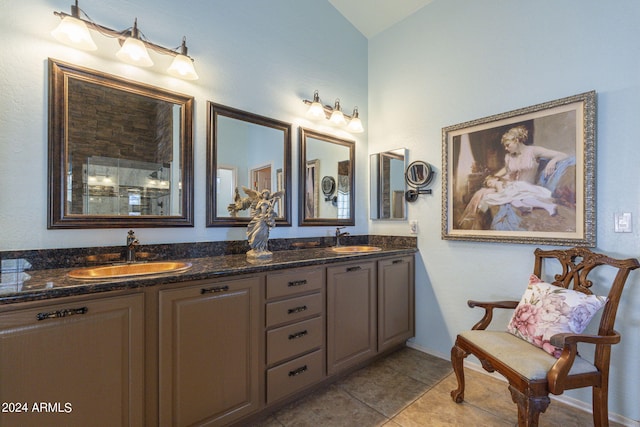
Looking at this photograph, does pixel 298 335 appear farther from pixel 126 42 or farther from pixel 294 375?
pixel 126 42

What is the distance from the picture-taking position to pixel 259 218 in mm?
2061

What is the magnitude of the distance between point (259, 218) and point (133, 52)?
3.99ft

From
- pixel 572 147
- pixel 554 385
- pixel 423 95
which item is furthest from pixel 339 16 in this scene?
pixel 554 385

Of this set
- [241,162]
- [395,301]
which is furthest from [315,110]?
[395,301]

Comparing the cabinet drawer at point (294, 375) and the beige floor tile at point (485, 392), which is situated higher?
the cabinet drawer at point (294, 375)

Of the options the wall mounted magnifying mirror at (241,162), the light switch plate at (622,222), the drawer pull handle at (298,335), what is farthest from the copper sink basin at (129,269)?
the light switch plate at (622,222)

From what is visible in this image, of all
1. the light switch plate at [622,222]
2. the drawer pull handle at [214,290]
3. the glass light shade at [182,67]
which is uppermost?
the glass light shade at [182,67]

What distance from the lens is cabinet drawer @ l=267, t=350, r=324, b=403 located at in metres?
1.74

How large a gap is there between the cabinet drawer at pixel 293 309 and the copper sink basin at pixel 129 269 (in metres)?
0.55

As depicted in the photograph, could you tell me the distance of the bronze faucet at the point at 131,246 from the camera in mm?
1681

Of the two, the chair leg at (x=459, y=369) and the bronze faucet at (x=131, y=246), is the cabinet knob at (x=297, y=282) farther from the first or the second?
the chair leg at (x=459, y=369)

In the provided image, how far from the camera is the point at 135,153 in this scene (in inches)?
70.6

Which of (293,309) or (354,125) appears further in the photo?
(354,125)

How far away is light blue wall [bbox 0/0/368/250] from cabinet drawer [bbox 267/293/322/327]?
2.28 ft
